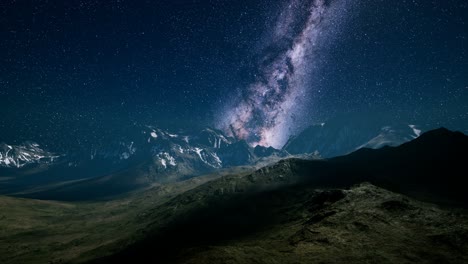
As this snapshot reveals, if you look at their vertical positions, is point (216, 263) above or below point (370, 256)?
above

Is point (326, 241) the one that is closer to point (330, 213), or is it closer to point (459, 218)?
point (330, 213)

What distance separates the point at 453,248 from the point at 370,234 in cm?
3231

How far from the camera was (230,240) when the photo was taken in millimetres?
199125

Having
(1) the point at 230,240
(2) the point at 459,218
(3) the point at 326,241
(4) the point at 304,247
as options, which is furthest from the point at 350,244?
(1) the point at 230,240

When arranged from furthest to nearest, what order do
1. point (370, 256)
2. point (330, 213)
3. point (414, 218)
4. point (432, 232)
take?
point (330, 213) → point (414, 218) → point (432, 232) → point (370, 256)

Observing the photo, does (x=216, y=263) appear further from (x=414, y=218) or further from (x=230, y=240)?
(x=230, y=240)

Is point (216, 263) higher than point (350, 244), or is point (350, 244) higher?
point (216, 263)

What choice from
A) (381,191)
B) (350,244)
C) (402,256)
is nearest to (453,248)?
(402,256)

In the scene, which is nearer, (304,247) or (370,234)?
(304,247)

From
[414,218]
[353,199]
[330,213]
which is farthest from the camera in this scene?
[353,199]

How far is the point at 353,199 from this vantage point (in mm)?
176125

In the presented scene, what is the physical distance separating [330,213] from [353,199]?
25.6 metres

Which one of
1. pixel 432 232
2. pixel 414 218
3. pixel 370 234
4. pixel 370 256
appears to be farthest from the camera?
pixel 414 218

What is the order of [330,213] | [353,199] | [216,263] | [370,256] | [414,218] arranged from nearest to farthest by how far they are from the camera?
[216,263], [370,256], [414,218], [330,213], [353,199]
